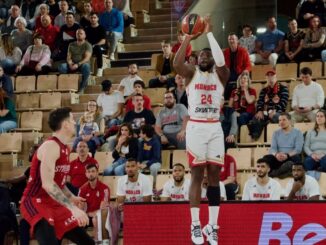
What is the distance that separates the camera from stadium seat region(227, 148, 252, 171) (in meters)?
13.9

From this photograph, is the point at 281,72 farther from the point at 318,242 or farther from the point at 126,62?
the point at 318,242

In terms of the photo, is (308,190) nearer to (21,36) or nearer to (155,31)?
A: (155,31)

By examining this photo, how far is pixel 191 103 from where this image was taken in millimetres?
10102

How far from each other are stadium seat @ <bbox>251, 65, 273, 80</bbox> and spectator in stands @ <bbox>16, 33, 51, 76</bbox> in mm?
4021

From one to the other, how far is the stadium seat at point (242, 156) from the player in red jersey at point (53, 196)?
5869 millimetres

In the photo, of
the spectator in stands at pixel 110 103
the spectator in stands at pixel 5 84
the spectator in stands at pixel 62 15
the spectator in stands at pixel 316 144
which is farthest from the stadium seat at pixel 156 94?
the spectator in stands at pixel 316 144

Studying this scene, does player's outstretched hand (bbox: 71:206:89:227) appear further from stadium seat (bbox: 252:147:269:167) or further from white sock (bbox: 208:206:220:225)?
stadium seat (bbox: 252:147:269:167)

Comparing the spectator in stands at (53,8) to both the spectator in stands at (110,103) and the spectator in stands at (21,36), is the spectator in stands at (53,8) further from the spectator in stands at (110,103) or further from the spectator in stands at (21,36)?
the spectator in stands at (110,103)

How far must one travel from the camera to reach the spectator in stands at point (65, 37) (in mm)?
17797

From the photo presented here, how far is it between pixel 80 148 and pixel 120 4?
18.8 ft

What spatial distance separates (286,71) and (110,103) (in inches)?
118

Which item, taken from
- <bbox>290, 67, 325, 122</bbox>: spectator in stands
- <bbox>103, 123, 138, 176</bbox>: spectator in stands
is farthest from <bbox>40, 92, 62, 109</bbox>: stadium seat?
<bbox>290, 67, 325, 122</bbox>: spectator in stands

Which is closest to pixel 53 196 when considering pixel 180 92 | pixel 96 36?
pixel 180 92

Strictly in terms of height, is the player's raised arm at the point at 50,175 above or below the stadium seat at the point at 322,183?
above
